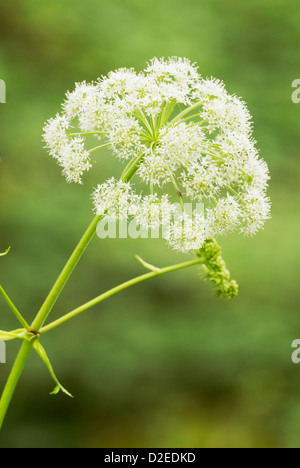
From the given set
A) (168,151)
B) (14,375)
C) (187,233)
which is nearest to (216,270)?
(187,233)

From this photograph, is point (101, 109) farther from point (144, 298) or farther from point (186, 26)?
point (186, 26)

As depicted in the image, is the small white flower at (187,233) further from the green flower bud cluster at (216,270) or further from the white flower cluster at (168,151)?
the green flower bud cluster at (216,270)

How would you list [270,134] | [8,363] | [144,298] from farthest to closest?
[270,134] → [144,298] → [8,363]

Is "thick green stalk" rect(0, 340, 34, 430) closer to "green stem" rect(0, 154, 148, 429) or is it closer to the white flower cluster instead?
"green stem" rect(0, 154, 148, 429)

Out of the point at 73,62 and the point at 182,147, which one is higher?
the point at 73,62

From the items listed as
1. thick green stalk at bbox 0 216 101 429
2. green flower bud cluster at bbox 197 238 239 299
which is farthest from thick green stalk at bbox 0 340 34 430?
green flower bud cluster at bbox 197 238 239 299

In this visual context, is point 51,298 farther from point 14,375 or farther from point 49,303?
point 14,375

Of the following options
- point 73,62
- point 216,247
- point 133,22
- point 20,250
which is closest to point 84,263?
point 20,250
